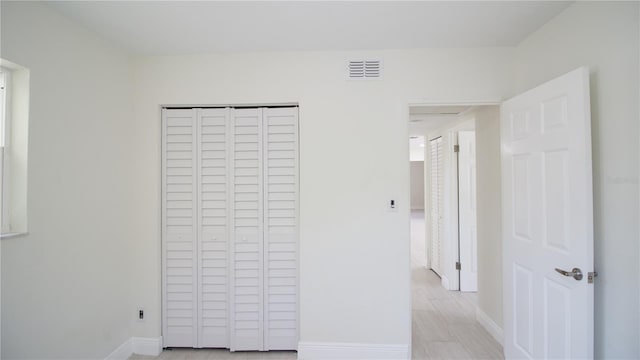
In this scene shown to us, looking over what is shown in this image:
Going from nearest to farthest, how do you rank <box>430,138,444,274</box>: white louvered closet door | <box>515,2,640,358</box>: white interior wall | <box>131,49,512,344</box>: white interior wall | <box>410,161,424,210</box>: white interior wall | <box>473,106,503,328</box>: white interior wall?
<box>515,2,640,358</box>: white interior wall → <box>131,49,512,344</box>: white interior wall → <box>473,106,503,328</box>: white interior wall → <box>430,138,444,274</box>: white louvered closet door → <box>410,161,424,210</box>: white interior wall

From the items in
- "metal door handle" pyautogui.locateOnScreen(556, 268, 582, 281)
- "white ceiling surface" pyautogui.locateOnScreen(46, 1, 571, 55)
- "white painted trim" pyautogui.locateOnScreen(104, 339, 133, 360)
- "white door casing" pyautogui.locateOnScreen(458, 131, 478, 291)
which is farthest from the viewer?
"white door casing" pyautogui.locateOnScreen(458, 131, 478, 291)

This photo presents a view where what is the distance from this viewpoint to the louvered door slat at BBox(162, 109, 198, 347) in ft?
8.16

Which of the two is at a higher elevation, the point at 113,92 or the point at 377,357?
the point at 113,92

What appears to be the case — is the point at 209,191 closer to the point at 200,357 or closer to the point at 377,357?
the point at 200,357

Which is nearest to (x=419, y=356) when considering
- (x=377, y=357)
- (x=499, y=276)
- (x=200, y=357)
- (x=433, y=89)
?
(x=377, y=357)

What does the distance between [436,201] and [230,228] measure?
10.3 ft

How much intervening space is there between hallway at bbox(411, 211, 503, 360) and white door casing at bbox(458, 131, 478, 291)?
0.43m

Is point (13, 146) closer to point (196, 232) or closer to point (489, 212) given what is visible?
point (196, 232)

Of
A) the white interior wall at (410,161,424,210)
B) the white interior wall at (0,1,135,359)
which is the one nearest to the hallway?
the white interior wall at (0,1,135,359)

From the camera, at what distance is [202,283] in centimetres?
249

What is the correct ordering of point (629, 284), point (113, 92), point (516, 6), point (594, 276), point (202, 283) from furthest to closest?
point (202, 283), point (113, 92), point (516, 6), point (594, 276), point (629, 284)

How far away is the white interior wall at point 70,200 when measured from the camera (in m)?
1.64

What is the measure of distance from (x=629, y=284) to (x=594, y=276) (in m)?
0.17

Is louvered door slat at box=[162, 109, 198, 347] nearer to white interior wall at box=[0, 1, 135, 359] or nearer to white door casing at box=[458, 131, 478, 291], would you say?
white interior wall at box=[0, 1, 135, 359]
